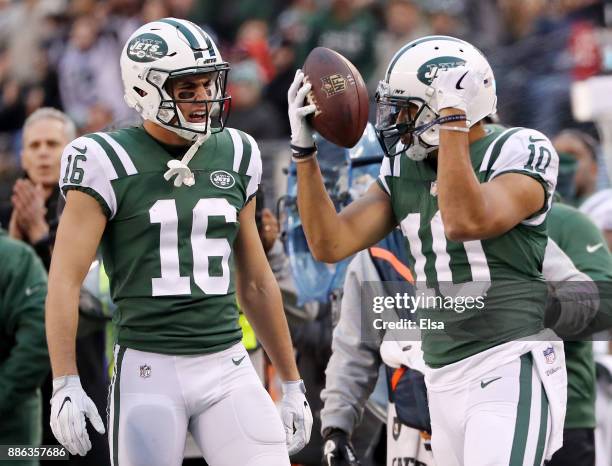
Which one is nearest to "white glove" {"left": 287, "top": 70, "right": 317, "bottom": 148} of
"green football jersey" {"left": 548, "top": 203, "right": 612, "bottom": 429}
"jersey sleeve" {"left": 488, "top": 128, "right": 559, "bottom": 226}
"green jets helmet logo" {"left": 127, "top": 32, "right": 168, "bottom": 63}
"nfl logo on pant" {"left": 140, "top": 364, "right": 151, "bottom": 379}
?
"green jets helmet logo" {"left": 127, "top": 32, "right": 168, "bottom": 63}

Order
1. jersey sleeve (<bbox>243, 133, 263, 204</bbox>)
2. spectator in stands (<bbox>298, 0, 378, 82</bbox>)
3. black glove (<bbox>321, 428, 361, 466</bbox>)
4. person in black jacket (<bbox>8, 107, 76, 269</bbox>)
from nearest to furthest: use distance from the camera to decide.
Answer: jersey sleeve (<bbox>243, 133, 263, 204</bbox>), black glove (<bbox>321, 428, 361, 466</bbox>), person in black jacket (<bbox>8, 107, 76, 269</bbox>), spectator in stands (<bbox>298, 0, 378, 82</bbox>)

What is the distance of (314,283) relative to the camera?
5.01 m

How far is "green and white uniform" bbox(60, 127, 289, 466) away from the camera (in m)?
3.38

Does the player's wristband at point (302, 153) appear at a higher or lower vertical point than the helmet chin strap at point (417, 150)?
higher

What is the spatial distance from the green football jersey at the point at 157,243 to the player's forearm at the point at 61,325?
0.57ft

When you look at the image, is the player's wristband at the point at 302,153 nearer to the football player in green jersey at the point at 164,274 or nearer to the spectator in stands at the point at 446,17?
the football player in green jersey at the point at 164,274

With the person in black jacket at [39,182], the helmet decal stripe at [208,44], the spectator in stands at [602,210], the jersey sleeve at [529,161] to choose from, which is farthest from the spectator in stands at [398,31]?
the jersey sleeve at [529,161]

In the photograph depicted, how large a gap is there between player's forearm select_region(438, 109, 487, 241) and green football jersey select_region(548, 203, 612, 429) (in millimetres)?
1147

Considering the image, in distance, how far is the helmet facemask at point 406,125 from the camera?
3502 mm

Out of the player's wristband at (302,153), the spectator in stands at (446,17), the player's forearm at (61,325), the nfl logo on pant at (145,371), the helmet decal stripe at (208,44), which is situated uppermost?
the helmet decal stripe at (208,44)

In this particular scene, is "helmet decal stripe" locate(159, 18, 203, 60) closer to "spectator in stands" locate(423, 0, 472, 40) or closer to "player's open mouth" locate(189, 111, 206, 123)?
"player's open mouth" locate(189, 111, 206, 123)

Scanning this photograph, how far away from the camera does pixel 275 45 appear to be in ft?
30.5

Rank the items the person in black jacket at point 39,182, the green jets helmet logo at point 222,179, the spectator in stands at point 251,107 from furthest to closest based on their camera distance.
→ the spectator in stands at point 251,107 → the person in black jacket at point 39,182 → the green jets helmet logo at point 222,179

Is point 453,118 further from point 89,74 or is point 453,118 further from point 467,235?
point 89,74
